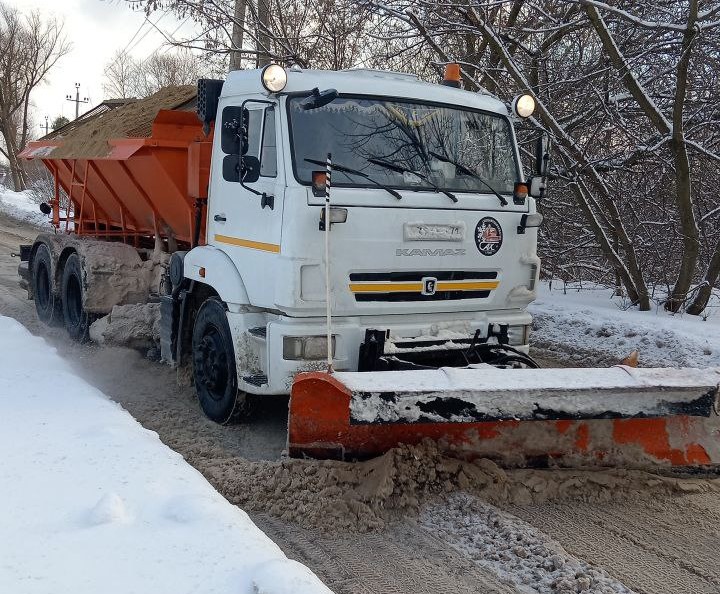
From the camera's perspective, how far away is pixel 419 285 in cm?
502

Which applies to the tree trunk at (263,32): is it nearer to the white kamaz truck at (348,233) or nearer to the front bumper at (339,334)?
the white kamaz truck at (348,233)

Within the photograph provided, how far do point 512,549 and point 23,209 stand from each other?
2635 centimetres

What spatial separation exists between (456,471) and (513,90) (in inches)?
321

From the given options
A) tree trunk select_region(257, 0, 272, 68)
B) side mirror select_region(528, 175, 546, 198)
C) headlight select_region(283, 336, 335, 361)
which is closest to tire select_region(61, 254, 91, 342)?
headlight select_region(283, 336, 335, 361)

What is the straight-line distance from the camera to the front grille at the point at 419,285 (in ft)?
16.0

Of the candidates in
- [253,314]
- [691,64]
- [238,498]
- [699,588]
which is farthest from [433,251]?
[691,64]

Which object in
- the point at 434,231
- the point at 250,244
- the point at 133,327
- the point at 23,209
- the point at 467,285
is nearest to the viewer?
the point at 434,231

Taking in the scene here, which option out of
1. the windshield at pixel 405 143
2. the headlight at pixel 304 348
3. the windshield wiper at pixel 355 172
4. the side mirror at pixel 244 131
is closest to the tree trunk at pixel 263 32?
the windshield at pixel 405 143

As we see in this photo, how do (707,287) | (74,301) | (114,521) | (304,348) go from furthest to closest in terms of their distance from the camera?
(707,287)
(74,301)
(304,348)
(114,521)

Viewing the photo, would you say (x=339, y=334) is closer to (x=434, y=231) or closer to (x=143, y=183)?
(x=434, y=231)

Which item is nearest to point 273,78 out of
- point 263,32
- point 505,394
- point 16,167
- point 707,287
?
point 505,394

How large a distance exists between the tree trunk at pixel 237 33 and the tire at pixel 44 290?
5298mm

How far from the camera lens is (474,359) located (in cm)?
529

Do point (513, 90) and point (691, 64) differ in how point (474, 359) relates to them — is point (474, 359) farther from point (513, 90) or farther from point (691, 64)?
point (513, 90)
